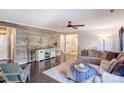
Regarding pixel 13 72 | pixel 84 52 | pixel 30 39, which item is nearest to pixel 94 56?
pixel 84 52

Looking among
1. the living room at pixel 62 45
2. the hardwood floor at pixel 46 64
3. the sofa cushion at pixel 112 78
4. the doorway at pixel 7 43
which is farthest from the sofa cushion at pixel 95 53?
the doorway at pixel 7 43

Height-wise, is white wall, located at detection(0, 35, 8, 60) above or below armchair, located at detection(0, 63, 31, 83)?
above

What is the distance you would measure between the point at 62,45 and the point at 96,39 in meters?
0.75

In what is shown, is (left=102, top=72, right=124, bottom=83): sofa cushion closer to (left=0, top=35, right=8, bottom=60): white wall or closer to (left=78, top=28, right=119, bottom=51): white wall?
(left=78, top=28, right=119, bottom=51): white wall

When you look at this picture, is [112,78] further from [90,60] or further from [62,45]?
[62,45]

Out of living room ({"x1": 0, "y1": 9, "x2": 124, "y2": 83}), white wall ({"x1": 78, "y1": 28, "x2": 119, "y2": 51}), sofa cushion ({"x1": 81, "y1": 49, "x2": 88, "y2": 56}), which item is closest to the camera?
living room ({"x1": 0, "y1": 9, "x2": 124, "y2": 83})

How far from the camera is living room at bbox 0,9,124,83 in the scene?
2188 millimetres

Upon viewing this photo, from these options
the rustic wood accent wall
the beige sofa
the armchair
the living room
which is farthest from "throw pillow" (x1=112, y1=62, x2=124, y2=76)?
the armchair

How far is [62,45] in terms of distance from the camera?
2.58 m

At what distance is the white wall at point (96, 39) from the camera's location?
8.18 feet
